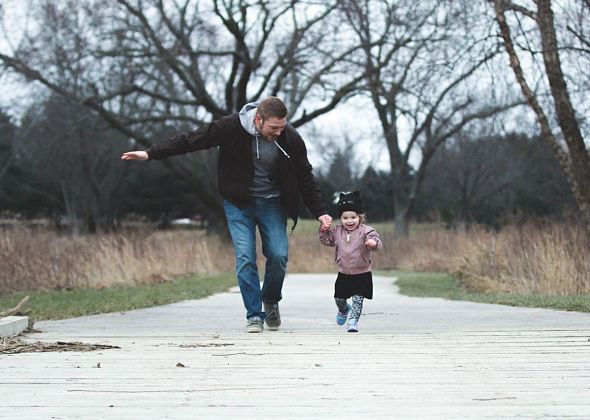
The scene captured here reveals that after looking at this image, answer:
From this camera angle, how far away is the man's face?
673cm

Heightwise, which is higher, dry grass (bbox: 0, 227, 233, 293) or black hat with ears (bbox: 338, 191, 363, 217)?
black hat with ears (bbox: 338, 191, 363, 217)

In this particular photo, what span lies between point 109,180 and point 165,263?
30985mm

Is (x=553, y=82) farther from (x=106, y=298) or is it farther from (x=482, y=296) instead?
(x=106, y=298)

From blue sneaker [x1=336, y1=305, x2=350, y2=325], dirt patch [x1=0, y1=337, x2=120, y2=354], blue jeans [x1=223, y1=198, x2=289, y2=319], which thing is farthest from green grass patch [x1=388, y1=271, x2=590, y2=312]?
dirt patch [x1=0, y1=337, x2=120, y2=354]

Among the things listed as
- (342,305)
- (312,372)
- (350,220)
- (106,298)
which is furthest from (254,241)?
(106,298)

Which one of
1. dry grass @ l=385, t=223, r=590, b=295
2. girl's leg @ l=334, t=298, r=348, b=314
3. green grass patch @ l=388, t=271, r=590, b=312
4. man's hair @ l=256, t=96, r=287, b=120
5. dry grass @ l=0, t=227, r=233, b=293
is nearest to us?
man's hair @ l=256, t=96, r=287, b=120

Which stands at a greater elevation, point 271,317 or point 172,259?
point 172,259

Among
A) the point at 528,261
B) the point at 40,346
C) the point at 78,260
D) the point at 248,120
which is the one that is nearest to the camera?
the point at 40,346

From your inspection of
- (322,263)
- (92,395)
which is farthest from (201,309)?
(322,263)

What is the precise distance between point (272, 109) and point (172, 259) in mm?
13755

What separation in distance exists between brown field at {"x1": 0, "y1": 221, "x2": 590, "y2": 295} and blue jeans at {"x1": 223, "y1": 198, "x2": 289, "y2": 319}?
21.2ft

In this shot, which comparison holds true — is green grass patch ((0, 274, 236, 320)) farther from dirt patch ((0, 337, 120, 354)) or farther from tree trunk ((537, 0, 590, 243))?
tree trunk ((537, 0, 590, 243))

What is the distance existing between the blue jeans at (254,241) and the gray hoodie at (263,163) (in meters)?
0.08

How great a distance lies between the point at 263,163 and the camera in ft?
23.1
